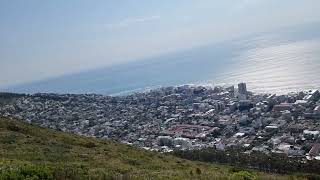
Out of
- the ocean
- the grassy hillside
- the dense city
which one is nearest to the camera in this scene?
the grassy hillside

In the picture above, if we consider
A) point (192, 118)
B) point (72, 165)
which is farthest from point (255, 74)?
point (72, 165)

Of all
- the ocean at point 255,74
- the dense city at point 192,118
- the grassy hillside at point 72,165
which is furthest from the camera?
the ocean at point 255,74

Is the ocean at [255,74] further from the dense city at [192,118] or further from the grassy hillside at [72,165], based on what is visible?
the grassy hillside at [72,165]

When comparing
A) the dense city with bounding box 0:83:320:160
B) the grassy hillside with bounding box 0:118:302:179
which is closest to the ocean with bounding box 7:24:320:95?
the dense city with bounding box 0:83:320:160

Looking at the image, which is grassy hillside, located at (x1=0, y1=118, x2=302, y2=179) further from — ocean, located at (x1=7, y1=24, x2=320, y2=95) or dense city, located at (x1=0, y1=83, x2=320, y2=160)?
ocean, located at (x1=7, y1=24, x2=320, y2=95)

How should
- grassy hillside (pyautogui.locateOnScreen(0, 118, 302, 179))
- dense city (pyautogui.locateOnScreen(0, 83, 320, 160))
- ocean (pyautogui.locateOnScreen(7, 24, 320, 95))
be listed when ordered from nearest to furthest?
1. grassy hillside (pyautogui.locateOnScreen(0, 118, 302, 179))
2. dense city (pyautogui.locateOnScreen(0, 83, 320, 160))
3. ocean (pyautogui.locateOnScreen(7, 24, 320, 95))

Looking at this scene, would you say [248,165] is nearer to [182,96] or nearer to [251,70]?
[182,96]

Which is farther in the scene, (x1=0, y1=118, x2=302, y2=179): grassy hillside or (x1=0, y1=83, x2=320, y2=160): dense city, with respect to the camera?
(x1=0, y1=83, x2=320, y2=160): dense city

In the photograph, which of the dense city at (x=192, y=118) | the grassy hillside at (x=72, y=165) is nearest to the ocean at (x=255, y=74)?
the dense city at (x=192, y=118)

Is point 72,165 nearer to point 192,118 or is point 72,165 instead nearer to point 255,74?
point 192,118

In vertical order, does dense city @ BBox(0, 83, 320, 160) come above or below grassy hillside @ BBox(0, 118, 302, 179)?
below
